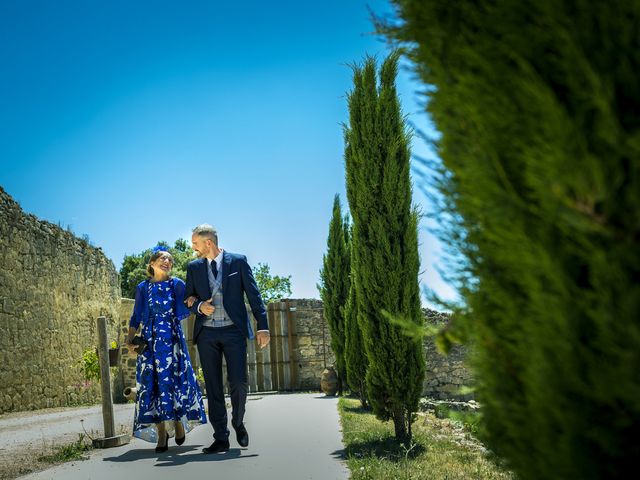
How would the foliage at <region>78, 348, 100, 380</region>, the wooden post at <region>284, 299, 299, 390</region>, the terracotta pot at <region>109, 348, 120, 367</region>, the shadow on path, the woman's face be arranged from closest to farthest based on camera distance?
the shadow on path → the woman's face → the terracotta pot at <region>109, 348, 120, 367</region> → the foliage at <region>78, 348, 100, 380</region> → the wooden post at <region>284, 299, 299, 390</region>

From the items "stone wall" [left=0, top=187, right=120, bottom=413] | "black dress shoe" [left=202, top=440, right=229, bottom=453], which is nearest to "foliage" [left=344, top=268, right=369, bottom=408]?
"black dress shoe" [left=202, top=440, right=229, bottom=453]

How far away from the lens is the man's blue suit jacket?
5.95 meters

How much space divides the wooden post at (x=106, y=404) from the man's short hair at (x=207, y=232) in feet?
4.89

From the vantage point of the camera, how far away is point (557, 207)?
4.23 ft

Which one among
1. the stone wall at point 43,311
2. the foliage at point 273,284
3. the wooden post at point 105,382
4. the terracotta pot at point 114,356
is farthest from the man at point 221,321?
the foliage at point 273,284

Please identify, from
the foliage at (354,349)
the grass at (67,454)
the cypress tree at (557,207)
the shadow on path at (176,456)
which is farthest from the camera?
the foliage at (354,349)

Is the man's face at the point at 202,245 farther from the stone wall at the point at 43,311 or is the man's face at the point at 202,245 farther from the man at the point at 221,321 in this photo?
the stone wall at the point at 43,311

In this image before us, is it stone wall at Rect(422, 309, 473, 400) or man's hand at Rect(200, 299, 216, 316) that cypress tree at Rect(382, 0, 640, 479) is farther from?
stone wall at Rect(422, 309, 473, 400)

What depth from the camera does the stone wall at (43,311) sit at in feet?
41.0

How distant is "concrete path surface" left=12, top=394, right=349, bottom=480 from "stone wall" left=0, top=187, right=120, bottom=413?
268 inches

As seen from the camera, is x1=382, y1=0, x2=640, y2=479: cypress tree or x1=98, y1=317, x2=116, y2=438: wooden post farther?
x1=98, y1=317, x2=116, y2=438: wooden post

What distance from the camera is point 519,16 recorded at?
145 cm

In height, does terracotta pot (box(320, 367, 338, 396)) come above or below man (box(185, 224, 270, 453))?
below

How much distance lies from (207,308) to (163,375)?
914 millimetres
